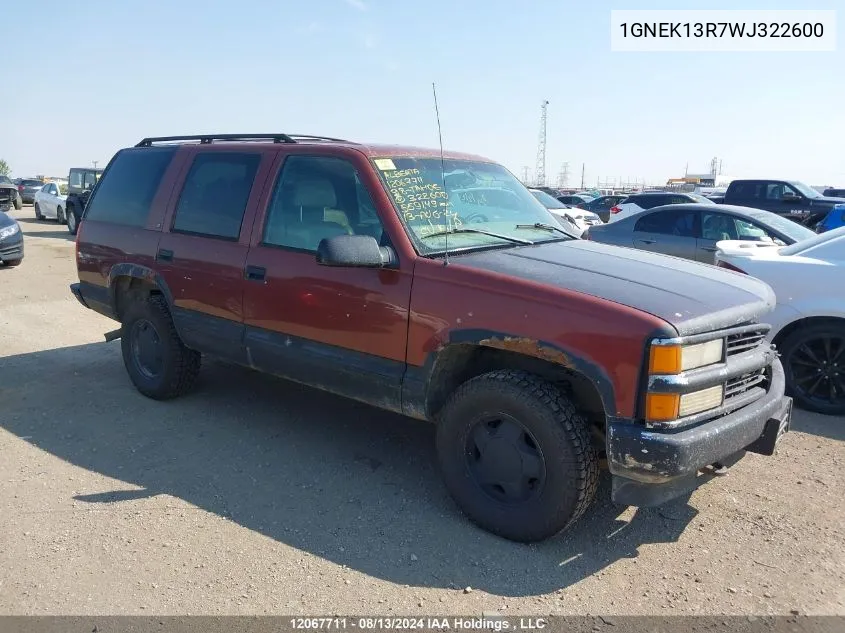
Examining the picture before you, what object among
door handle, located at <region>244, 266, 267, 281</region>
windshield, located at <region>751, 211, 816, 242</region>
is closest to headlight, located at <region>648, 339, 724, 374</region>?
door handle, located at <region>244, 266, 267, 281</region>

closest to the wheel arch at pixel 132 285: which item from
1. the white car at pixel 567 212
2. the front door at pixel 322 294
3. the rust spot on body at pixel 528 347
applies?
the front door at pixel 322 294

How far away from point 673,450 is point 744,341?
877 millimetres

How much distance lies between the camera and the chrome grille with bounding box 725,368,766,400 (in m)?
3.19

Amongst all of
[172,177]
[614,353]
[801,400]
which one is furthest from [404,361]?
[801,400]

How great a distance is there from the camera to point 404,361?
11.7 ft

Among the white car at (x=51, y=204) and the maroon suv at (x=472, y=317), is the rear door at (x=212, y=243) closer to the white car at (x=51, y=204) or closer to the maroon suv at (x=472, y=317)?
the maroon suv at (x=472, y=317)

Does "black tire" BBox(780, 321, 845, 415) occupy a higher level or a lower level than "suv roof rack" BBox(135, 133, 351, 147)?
lower

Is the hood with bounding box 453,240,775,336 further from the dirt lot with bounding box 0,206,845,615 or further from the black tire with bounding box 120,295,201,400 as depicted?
the black tire with bounding box 120,295,201,400

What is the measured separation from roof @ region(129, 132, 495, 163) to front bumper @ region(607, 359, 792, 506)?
211 cm

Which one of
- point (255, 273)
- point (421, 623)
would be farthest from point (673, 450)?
point (255, 273)

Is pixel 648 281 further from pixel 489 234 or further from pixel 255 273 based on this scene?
pixel 255 273

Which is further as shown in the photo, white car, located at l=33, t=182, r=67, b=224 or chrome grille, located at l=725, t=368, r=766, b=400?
white car, located at l=33, t=182, r=67, b=224

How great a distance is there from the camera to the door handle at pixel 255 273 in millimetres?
4137

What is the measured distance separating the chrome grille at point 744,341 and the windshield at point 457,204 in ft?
4.22
